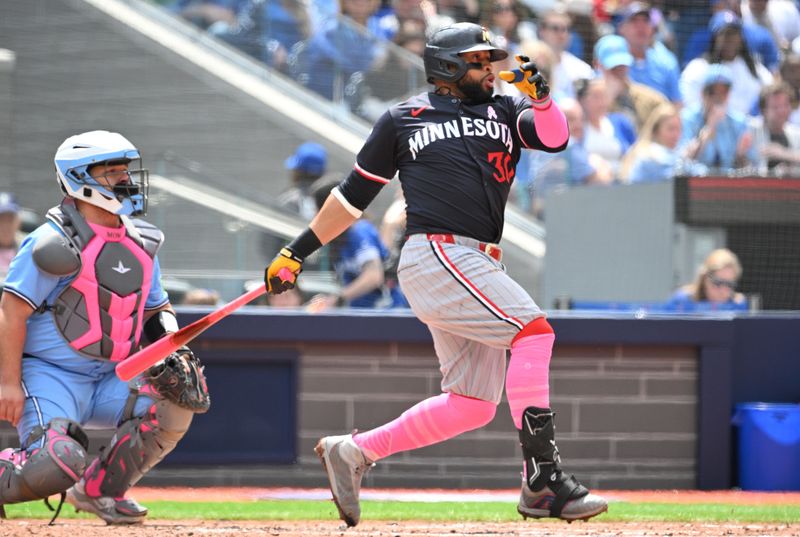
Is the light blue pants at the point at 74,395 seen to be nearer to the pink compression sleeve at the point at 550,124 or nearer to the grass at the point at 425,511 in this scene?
the grass at the point at 425,511

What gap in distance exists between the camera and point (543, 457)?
14.6 ft

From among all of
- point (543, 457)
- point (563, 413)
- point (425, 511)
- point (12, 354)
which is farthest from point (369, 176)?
point (563, 413)

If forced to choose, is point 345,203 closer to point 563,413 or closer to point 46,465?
point 46,465

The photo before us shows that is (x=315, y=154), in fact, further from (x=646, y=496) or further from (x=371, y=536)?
(x=371, y=536)

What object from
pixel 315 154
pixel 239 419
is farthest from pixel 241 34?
pixel 239 419

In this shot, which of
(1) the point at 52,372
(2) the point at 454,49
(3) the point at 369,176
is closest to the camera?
(2) the point at 454,49

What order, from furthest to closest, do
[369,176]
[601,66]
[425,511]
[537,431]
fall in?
1. [601,66]
2. [425,511]
3. [369,176]
4. [537,431]

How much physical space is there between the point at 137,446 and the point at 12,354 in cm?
63

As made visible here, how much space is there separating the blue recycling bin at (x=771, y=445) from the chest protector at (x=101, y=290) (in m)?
4.14

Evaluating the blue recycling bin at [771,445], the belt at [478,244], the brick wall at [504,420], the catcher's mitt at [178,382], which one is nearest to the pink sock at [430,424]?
the belt at [478,244]

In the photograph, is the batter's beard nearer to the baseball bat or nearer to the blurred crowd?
the baseball bat

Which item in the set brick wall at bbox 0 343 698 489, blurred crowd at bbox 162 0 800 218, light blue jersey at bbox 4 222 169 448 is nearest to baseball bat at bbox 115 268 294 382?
light blue jersey at bbox 4 222 169 448

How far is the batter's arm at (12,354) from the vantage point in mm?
4766

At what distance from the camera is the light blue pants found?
485 cm
